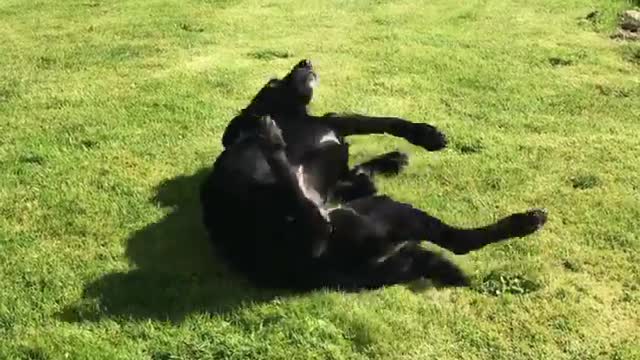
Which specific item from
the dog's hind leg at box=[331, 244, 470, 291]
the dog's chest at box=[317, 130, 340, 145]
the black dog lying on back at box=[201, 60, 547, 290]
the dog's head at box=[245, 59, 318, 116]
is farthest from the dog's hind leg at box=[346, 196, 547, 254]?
the dog's head at box=[245, 59, 318, 116]

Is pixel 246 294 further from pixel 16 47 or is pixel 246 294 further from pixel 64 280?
pixel 16 47

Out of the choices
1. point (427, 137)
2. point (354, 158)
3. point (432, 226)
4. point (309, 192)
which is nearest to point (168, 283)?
point (309, 192)

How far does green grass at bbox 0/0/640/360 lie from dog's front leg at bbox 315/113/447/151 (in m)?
0.71

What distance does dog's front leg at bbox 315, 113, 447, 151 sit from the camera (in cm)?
558

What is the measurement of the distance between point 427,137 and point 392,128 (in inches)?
9.6

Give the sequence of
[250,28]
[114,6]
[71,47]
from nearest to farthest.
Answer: [71,47] → [250,28] → [114,6]

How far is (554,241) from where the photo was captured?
5.71 meters

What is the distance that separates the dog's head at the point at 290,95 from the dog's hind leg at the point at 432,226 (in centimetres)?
79

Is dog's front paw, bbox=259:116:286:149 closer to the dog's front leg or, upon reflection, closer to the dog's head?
the dog's head

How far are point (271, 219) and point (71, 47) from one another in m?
6.31

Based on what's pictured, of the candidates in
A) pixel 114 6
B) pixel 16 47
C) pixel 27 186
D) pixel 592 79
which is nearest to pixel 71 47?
pixel 16 47

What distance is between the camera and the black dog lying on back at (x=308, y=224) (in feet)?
15.8

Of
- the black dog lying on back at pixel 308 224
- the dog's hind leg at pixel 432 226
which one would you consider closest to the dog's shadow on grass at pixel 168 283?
the black dog lying on back at pixel 308 224

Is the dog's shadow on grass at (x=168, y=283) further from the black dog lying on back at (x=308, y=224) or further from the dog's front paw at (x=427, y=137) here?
the dog's front paw at (x=427, y=137)
